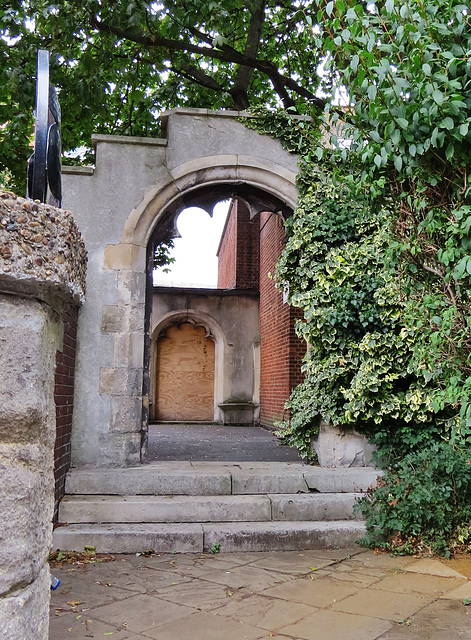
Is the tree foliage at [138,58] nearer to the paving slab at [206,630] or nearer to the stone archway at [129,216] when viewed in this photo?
the stone archway at [129,216]

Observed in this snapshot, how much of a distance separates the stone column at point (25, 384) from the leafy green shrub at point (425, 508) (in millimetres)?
4168

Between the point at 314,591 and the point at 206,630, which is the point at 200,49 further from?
the point at 206,630

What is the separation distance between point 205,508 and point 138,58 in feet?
21.8

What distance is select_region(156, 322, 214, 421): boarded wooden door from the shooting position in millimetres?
15172

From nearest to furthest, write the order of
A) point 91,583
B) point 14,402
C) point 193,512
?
point 14,402 → point 91,583 → point 193,512

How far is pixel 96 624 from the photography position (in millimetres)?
3291

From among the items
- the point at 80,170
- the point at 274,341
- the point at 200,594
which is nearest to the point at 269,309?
the point at 274,341

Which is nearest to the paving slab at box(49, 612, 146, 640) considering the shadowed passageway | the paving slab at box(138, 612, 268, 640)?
the paving slab at box(138, 612, 268, 640)

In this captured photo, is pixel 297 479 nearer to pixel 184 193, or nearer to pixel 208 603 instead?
pixel 208 603

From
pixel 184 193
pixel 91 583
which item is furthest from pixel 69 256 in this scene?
pixel 184 193

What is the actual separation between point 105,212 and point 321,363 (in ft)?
9.23

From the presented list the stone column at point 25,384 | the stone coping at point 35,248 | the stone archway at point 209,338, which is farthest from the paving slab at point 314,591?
the stone archway at point 209,338

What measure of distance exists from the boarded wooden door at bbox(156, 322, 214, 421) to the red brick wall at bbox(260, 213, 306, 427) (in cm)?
208

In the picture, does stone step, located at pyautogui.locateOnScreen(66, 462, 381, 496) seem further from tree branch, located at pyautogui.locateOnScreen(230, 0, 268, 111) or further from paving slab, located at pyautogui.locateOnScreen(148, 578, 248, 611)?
tree branch, located at pyautogui.locateOnScreen(230, 0, 268, 111)
